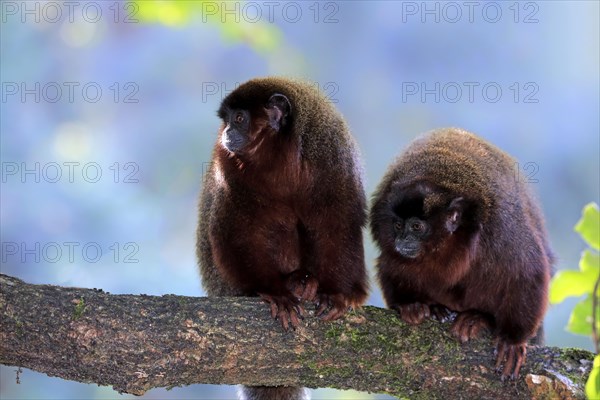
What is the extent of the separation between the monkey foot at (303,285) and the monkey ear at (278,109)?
87cm

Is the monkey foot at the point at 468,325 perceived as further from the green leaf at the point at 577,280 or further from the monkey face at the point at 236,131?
the green leaf at the point at 577,280

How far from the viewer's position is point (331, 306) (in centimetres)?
405

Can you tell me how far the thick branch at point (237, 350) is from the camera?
3.46 metres

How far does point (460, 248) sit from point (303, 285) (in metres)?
0.92

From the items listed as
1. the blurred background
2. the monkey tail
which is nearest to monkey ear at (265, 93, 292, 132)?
the monkey tail

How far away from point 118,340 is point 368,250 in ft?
7.78

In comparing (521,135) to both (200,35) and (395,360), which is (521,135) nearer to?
(200,35)

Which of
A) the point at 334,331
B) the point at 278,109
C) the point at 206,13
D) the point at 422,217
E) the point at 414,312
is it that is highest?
the point at 206,13

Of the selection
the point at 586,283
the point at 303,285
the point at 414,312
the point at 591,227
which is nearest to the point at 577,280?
the point at 586,283

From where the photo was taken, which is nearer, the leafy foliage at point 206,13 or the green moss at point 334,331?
the leafy foliage at point 206,13

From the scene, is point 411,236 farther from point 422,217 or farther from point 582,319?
point 582,319

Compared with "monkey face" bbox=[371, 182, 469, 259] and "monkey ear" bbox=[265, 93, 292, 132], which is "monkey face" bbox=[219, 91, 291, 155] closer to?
"monkey ear" bbox=[265, 93, 292, 132]

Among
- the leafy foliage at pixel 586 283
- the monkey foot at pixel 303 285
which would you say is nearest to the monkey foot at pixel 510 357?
the monkey foot at pixel 303 285

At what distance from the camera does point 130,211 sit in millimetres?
9609
